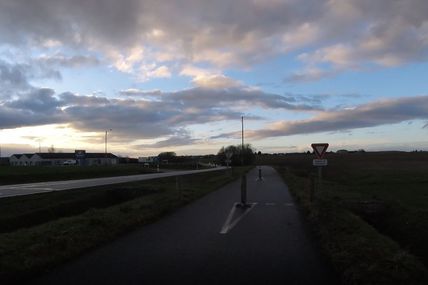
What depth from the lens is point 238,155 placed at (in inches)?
5103

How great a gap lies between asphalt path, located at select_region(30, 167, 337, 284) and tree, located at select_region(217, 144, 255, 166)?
4211 inches

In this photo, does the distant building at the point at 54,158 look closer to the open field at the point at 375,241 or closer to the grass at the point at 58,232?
the grass at the point at 58,232

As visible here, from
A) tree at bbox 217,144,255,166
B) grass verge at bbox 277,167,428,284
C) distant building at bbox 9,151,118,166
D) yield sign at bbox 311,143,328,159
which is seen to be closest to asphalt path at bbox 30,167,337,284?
grass verge at bbox 277,167,428,284

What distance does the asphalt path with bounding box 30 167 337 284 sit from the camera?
6.80 metres

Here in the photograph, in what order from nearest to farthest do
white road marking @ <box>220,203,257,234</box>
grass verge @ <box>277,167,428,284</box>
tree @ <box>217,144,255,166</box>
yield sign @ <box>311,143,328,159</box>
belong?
grass verge @ <box>277,167,428,284</box>
white road marking @ <box>220,203,257,234</box>
yield sign @ <box>311,143,328,159</box>
tree @ <box>217,144,255,166</box>

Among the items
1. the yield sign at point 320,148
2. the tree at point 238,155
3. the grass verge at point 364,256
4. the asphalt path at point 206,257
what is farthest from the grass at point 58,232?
the tree at point 238,155

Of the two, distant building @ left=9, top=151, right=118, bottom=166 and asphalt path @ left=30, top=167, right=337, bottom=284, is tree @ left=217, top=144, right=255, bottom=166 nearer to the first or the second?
distant building @ left=9, top=151, right=118, bottom=166

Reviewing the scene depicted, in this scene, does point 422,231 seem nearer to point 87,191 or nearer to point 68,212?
point 68,212

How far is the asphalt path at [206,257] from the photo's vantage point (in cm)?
680

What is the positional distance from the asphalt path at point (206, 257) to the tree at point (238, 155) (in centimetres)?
10695

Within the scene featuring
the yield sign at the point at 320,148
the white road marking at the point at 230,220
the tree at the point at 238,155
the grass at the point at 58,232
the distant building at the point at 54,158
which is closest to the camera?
the grass at the point at 58,232

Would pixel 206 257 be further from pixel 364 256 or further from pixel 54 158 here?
pixel 54 158

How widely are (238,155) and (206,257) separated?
121561mm

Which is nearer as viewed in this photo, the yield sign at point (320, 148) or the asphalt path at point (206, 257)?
the asphalt path at point (206, 257)
